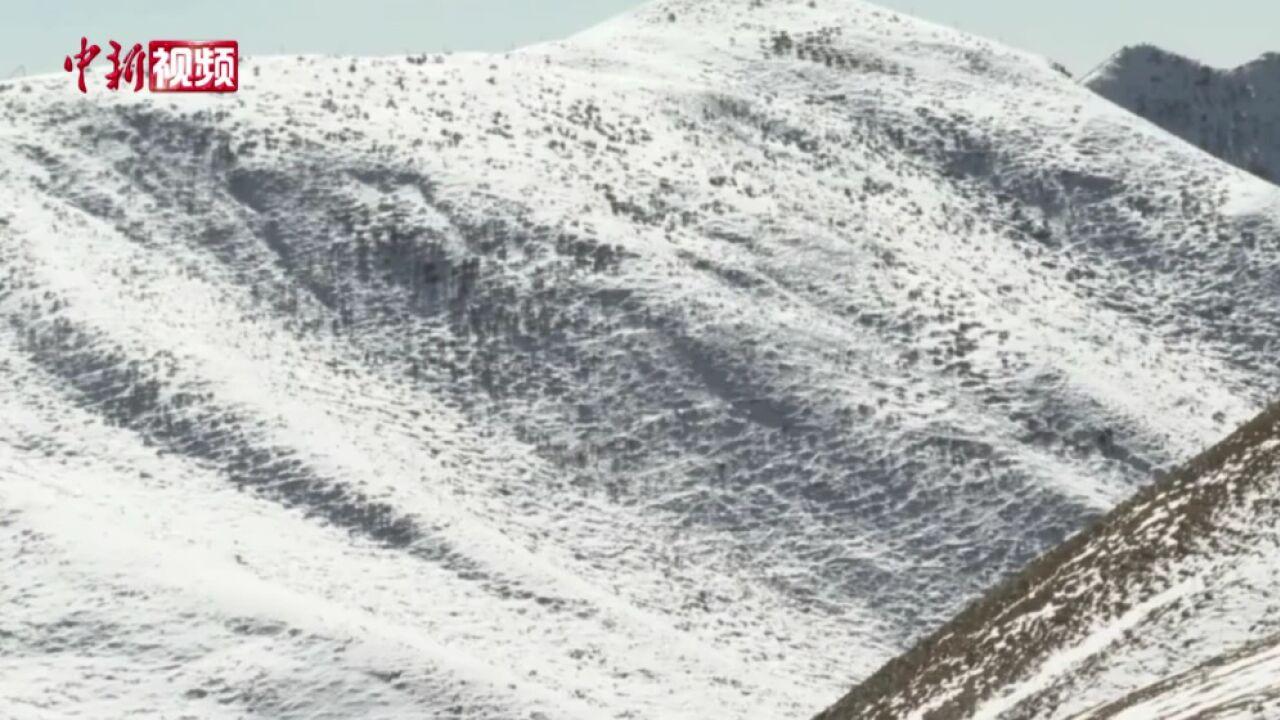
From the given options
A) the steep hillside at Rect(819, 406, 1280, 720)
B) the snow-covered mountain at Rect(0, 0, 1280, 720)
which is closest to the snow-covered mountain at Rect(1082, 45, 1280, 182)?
the snow-covered mountain at Rect(0, 0, 1280, 720)

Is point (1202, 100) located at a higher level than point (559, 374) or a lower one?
higher

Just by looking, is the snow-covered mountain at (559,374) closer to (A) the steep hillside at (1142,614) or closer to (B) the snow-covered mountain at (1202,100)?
(A) the steep hillside at (1142,614)

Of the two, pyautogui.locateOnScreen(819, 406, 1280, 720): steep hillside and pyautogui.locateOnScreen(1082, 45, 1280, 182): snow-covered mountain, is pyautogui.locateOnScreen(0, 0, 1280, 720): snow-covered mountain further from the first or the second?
pyautogui.locateOnScreen(1082, 45, 1280, 182): snow-covered mountain

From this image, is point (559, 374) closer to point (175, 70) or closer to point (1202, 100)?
point (175, 70)

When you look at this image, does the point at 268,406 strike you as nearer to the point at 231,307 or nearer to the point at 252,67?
the point at 231,307

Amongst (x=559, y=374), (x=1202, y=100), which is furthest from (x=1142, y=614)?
(x=1202, y=100)

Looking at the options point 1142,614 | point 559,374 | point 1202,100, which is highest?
point 1202,100

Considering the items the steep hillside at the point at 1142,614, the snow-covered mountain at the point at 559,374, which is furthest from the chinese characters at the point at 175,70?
the steep hillside at the point at 1142,614
